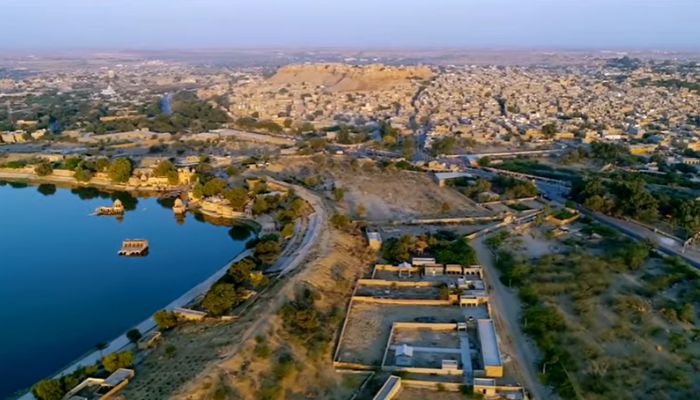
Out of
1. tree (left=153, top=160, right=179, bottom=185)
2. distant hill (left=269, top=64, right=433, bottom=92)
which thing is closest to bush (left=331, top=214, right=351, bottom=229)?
tree (left=153, top=160, right=179, bottom=185)

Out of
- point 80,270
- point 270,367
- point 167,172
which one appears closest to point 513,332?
point 270,367

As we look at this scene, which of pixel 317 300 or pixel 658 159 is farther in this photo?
pixel 658 159

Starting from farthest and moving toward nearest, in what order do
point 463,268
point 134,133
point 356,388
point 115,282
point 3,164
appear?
point 134,133, point 3,164, point 115,282, point 463,268, point 356,388

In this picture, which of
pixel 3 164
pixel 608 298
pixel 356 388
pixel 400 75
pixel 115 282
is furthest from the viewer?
pixel 400 75

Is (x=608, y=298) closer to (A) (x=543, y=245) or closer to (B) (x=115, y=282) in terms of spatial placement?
(A) (x=543, y=245)

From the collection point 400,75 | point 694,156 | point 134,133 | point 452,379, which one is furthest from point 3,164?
point 400,75

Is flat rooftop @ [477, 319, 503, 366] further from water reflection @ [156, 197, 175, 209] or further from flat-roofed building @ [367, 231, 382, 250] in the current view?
water reflection @ [156, 197, 175, 209]

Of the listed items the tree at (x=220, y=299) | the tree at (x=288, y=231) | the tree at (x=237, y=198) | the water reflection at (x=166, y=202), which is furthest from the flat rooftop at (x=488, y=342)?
the water reflection at (x=166, y=202)
